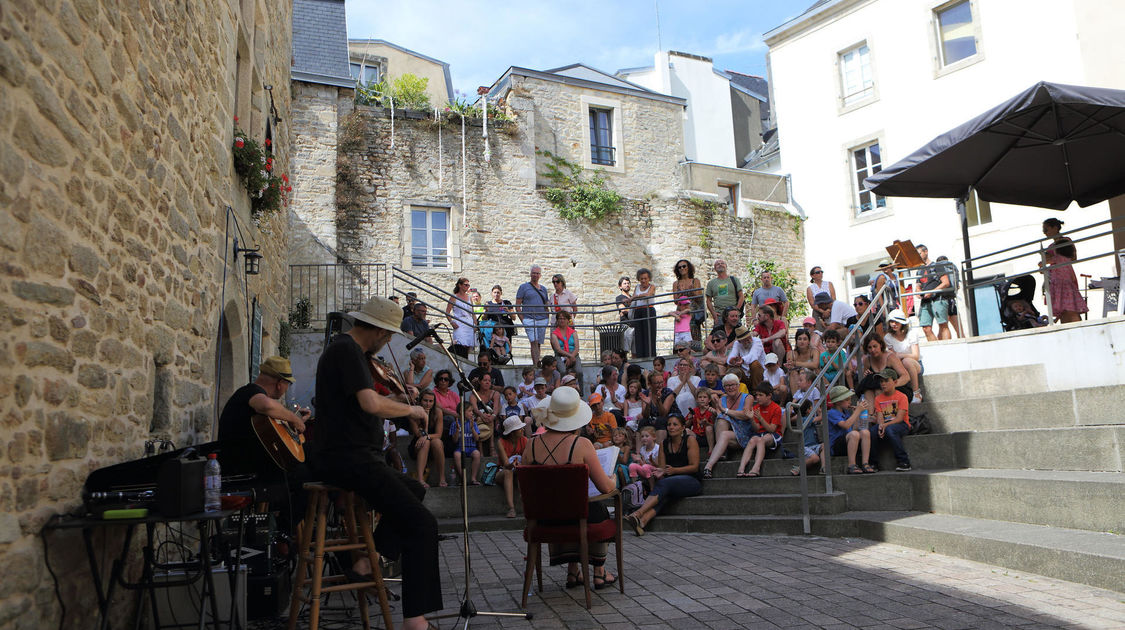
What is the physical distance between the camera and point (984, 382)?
8516 millimetres

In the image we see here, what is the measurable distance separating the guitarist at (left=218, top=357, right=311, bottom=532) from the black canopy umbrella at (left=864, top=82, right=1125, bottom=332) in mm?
6816

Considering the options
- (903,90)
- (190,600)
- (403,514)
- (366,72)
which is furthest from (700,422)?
(366,72)

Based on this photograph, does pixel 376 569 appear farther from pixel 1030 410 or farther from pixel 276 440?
pixel 1030 410

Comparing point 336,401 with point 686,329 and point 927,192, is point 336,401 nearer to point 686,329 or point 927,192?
point 927,192

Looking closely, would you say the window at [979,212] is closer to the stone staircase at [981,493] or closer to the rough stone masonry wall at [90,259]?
the stone staircase at [981,493]

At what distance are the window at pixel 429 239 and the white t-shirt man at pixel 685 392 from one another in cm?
971

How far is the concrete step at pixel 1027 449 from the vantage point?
20.3ft

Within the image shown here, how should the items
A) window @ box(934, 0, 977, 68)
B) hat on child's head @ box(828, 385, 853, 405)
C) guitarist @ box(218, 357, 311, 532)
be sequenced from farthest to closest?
window @ box(934, 0, 977, 68), hat on child's head @ box(828, 385, 853, 405), guitarist @ box(218, 357, 311, 532)

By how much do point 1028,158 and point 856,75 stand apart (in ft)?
38.7

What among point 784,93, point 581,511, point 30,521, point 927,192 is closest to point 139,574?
point 30,521

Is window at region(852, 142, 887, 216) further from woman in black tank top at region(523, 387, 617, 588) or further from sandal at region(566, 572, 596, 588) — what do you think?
sandal at region(566, 572, 596, 588)

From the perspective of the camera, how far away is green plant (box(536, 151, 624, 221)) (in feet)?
68.4

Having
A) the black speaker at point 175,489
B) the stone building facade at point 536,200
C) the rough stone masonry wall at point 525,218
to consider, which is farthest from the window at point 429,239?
the black speaker at point 175,489

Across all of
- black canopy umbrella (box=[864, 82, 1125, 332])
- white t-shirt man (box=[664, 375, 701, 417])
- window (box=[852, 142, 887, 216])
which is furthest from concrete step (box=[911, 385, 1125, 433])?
window (box=[852, 142, 887, 216])
